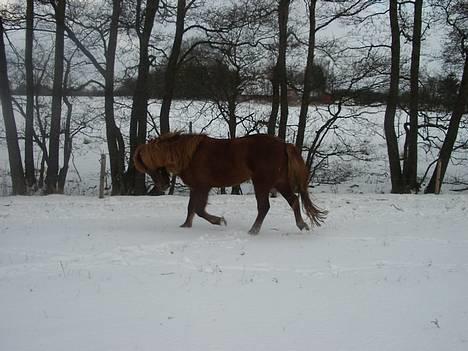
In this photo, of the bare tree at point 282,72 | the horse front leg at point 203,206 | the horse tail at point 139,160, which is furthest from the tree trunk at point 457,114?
the horse tail at point 139,160

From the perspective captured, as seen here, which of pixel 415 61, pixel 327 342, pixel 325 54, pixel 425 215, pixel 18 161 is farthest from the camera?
pixel 325 54

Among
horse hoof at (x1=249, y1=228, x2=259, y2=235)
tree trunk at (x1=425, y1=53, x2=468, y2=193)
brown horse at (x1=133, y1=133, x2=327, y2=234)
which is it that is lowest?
horse hoof at (x1=249, y1=228, x2=259, y2=235)

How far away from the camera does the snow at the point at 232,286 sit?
3240 millimetres

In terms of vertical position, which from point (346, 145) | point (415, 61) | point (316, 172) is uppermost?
point (415, 61)

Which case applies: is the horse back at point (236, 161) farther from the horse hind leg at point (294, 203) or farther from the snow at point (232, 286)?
the snow at point (232, 286)

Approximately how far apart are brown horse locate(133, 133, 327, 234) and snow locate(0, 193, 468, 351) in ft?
1.61

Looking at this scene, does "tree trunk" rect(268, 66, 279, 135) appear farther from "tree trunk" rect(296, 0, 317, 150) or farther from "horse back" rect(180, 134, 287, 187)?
"horse back" rect(180, 134, 287, 187)

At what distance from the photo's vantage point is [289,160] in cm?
714

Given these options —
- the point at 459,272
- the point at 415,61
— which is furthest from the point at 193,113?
the point at 459,272

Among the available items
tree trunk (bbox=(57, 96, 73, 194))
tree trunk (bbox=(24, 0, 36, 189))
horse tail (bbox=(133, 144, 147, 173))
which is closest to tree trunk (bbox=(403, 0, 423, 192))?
horse tail (bbox=(133, 144, 147, 173))

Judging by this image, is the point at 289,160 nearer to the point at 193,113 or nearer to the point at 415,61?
the point at 415,61

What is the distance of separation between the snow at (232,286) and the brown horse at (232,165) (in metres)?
0.49

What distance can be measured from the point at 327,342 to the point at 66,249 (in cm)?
373

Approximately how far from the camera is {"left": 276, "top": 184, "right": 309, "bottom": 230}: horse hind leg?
23.6 feet
